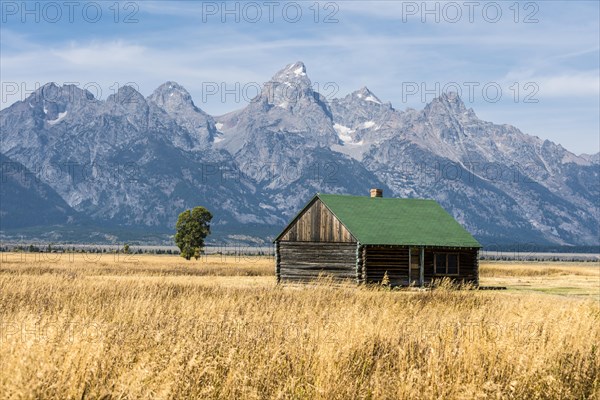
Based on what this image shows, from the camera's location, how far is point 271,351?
10.2 meters

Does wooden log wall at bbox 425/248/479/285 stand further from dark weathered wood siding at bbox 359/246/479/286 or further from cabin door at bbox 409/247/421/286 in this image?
cabin door at bbox 409/247/421/286

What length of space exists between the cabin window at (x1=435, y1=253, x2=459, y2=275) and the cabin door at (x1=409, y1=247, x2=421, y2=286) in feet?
4.40

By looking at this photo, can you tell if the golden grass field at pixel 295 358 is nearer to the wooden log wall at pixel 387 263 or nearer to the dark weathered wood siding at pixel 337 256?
the wooden log wall at pixel 387 263

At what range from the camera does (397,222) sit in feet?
154

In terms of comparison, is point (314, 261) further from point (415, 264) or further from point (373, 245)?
point (415, 264)

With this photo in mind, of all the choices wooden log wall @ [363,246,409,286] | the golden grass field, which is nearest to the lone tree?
wooden log wall @ [363,246,409,286]

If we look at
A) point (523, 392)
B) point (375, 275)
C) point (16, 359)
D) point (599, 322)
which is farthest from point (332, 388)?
point (375, 275)

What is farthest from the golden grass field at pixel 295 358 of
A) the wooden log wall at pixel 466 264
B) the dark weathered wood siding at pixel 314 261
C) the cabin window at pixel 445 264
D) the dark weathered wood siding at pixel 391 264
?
the wooden log wall at pixel 466 264

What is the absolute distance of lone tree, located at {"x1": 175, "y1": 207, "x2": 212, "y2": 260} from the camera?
97938 millimetres

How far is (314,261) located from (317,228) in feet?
6.65

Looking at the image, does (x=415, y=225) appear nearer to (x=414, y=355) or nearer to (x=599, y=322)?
(x=599, y=322)

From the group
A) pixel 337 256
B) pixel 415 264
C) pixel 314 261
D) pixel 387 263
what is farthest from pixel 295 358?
pixel 314 261

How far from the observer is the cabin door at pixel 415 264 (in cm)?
4447

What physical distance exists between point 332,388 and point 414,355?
8.62 feet
